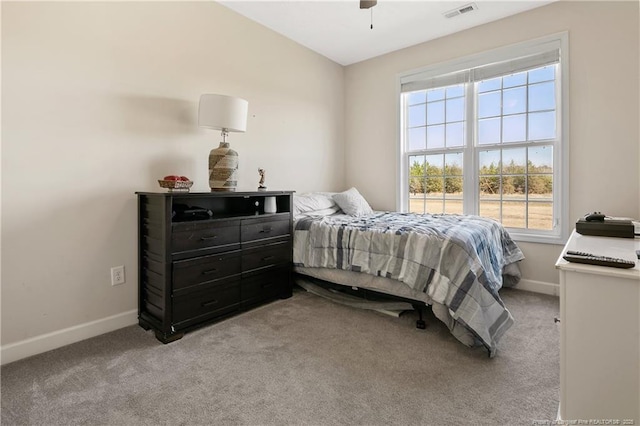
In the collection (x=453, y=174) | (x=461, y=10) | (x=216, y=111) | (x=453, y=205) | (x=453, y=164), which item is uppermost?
(x=461, y=10)

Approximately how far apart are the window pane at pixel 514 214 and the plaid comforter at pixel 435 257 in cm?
29

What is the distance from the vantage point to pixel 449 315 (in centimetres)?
199

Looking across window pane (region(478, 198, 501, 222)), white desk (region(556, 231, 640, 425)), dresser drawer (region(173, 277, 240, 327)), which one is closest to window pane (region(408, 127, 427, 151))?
window pane (region(478, 198, 501, 222))

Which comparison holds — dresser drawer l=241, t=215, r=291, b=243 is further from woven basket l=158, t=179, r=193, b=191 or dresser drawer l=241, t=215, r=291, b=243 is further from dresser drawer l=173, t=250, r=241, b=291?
woven basket l=158, t=179, r=193, b=191

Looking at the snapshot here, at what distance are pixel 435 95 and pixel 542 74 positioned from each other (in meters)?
1.02

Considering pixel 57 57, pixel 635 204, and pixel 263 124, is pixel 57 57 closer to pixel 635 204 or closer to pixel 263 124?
pixel 263 124

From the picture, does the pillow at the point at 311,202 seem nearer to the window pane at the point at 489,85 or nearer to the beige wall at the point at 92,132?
the beige wall at the point at 92,132

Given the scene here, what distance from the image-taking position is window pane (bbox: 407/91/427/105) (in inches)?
148

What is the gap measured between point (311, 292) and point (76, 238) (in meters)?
1.81

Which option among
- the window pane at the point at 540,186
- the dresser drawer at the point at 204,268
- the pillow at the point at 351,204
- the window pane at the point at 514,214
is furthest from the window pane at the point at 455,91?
the dresser drawer at the point at 204,268

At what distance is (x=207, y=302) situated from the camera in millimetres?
2201

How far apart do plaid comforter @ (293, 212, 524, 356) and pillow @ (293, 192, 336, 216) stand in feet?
0.97

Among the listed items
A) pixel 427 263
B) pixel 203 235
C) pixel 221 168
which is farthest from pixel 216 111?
pixel 427 263

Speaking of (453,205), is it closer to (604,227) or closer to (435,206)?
(435,206)
